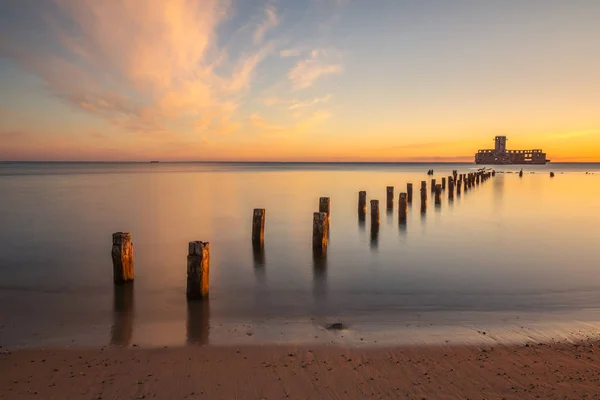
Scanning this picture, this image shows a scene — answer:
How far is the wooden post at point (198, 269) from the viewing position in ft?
24.9

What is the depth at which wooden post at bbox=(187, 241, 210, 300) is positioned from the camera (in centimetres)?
758

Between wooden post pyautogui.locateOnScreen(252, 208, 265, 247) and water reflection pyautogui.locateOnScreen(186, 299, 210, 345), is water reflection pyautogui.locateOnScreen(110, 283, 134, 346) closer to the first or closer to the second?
water reflection pyautogui.locateOnScreen(186, 299, 210, 345)

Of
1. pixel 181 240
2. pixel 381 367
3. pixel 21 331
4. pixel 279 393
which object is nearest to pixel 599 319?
pixel 381 367

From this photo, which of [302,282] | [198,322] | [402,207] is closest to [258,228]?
[302,282]

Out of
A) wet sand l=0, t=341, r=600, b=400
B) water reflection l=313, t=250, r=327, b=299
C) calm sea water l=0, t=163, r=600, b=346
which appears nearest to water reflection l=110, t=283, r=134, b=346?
calm sea water l=0, t=163, r=600, b=346

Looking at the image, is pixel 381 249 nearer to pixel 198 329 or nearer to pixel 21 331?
pixel 198 329

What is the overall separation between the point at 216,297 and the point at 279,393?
14.3ft

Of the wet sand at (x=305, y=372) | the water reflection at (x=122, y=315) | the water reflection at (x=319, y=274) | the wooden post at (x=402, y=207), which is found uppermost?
the wooden post at (x=402, y=207)

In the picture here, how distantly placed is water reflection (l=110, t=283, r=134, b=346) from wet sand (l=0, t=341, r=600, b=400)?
1.82ft

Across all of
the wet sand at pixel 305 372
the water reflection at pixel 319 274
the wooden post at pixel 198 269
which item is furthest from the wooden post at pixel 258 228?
the wet sand at pixel 305 372

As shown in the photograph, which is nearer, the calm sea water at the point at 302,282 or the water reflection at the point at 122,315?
the water reflection at the point at 122,315

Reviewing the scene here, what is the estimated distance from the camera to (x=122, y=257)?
881 centimetres

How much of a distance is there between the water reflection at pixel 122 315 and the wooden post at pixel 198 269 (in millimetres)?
1147

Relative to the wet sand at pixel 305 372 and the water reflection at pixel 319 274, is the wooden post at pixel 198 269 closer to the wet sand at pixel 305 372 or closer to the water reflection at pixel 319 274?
the wet sand at pixel 305 372
